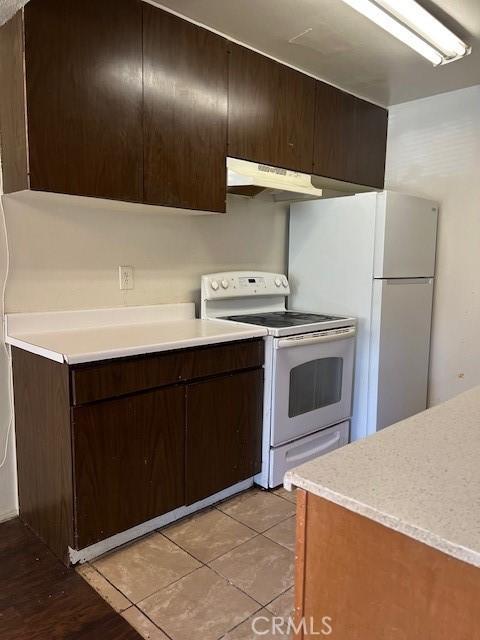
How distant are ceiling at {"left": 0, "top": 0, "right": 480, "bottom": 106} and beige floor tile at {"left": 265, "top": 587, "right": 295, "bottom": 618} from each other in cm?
219

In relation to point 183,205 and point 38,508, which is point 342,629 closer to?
point 38,508

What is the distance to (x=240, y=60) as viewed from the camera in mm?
2314

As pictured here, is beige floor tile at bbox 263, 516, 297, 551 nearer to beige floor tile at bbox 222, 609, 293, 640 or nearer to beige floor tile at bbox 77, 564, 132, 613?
beige floor tile at bbox 222, 609, 293, 640

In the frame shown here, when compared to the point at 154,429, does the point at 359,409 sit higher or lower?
lower

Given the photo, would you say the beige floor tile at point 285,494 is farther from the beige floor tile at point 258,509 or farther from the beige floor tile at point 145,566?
the beige floor tile at point 145,566

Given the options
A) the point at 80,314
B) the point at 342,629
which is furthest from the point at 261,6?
the point at 342,629

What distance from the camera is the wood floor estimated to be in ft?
4.93

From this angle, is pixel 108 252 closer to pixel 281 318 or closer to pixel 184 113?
pixel 184 113

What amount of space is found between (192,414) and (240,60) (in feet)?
5.58

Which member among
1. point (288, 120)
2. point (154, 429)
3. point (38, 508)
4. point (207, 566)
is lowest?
point (207, 566)

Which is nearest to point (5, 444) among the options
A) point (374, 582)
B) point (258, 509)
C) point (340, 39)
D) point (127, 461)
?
point (127, 461)

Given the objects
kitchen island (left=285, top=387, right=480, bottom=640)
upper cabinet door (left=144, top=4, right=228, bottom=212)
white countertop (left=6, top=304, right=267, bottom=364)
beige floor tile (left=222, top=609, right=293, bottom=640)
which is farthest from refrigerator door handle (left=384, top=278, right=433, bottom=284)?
kitchen island (left=285, top=387, right=480, bottom=640)

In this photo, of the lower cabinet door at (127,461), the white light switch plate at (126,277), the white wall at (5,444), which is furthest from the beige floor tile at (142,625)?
the white light switch plate at (126,277)

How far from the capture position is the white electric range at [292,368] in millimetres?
2350
